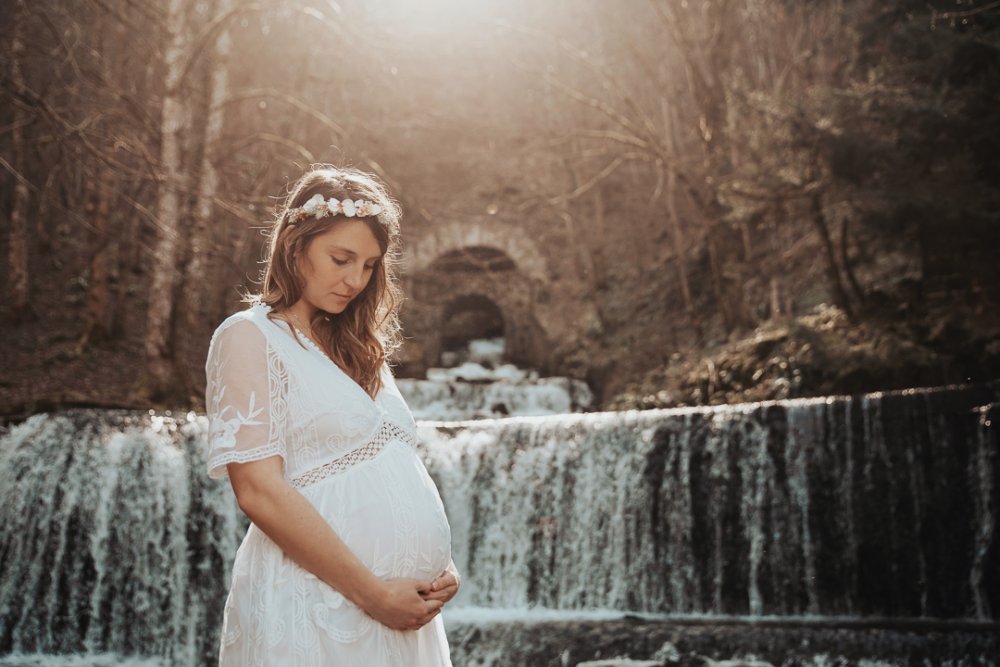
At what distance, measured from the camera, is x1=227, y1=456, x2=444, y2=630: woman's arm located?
1731 millimetres

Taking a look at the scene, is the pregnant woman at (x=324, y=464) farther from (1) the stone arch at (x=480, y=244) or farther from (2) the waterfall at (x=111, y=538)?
(1) the stone arch at (x=480, y=244)

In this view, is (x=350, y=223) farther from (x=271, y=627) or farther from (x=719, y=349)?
(x=719, y=349)

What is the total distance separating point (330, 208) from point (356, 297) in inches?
8.7

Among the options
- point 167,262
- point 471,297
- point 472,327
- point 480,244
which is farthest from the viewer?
point 472,327

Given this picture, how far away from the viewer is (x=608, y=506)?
8094 millimetres

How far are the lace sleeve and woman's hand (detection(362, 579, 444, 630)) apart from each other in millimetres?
304

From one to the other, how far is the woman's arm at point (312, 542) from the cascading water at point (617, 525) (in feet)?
15.5

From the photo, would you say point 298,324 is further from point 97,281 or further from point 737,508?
point 97,281

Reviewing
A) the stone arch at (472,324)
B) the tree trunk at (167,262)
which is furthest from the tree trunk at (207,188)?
the stone arch at (472,324)

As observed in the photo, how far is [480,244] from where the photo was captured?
20.8 m

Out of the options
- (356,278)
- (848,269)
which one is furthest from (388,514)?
(848,269)

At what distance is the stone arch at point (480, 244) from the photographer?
20812 millimetres

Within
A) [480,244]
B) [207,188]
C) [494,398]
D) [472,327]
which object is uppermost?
[480,244]

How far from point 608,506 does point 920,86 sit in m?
4.72
